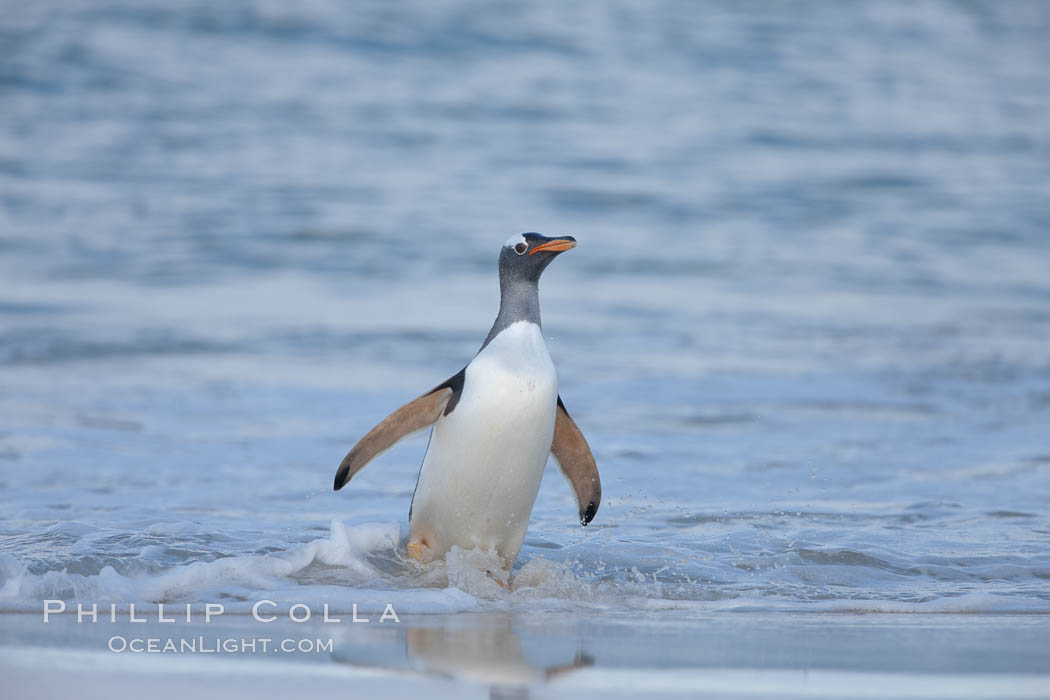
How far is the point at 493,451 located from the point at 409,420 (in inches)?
12.0

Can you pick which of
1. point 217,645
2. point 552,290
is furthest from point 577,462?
point 552,290

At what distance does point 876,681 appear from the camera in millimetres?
2869

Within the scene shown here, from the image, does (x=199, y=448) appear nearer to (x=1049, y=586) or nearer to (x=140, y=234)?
(x=1049, y=586)

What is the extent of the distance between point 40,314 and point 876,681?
8.91 meters

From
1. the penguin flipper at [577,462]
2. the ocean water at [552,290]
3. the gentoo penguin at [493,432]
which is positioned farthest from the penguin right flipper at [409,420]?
the penguin flipper at [577,462]

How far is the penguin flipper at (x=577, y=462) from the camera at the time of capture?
4.66m

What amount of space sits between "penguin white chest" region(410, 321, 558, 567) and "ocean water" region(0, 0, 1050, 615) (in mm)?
192

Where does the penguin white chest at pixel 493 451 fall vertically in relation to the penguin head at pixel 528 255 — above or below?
below

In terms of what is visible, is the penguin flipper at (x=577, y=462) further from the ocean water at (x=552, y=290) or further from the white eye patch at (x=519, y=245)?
the white eye patch at (x=519, y=245)

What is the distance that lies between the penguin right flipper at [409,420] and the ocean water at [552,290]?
29cm

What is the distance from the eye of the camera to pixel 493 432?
4312 millimetres

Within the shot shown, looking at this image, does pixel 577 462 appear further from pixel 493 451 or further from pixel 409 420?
pixel 409 420

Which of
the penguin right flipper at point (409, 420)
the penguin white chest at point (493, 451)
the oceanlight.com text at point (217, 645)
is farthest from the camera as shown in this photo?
the penguin right flipper at point (409, 420)

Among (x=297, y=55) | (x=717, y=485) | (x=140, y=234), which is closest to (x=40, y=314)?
(x=140, y=234)
